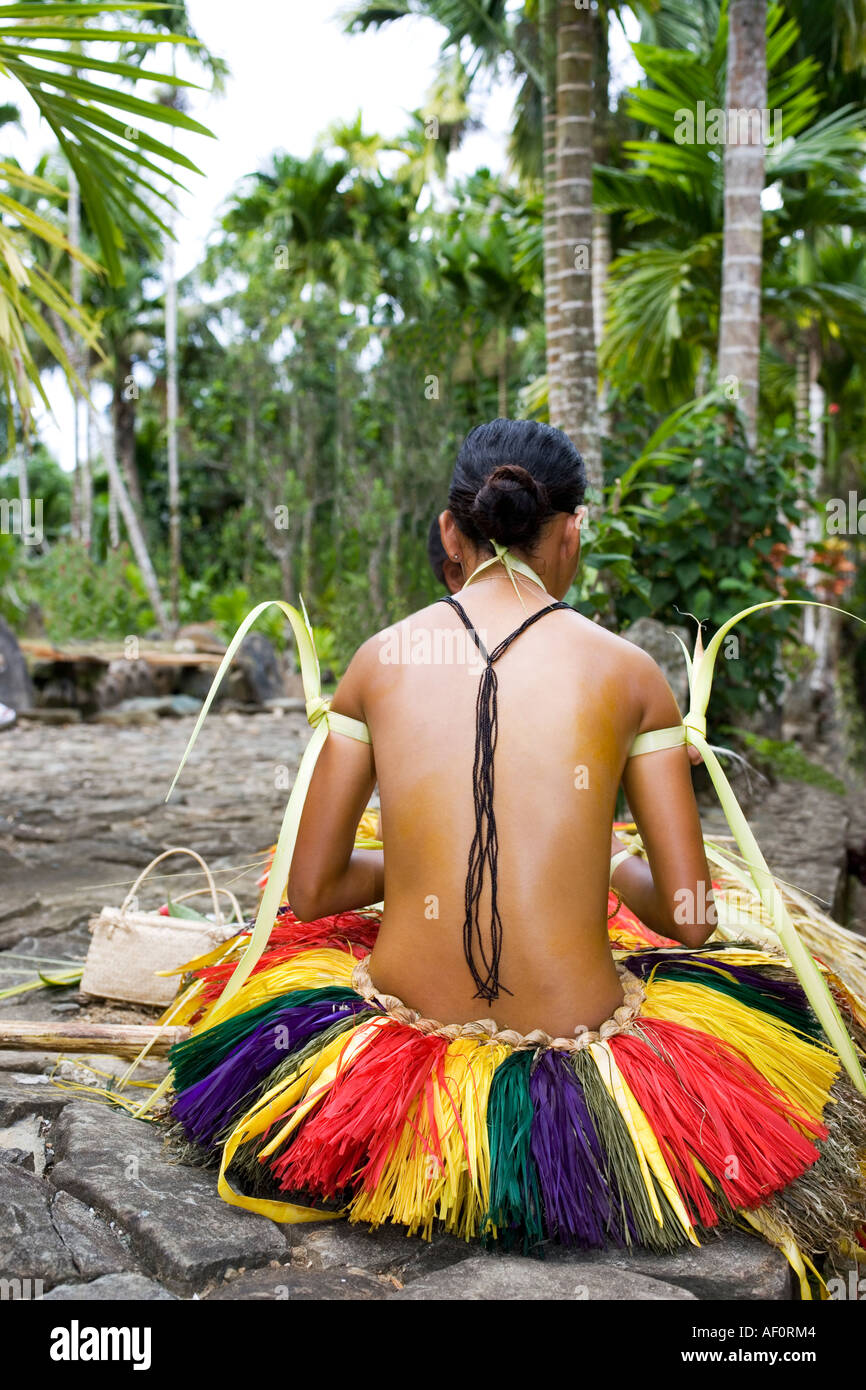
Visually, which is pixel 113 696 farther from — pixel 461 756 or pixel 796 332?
pixel 461 756

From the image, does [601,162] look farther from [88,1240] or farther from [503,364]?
[88,1240]

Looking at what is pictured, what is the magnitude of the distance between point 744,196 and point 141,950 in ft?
17.8

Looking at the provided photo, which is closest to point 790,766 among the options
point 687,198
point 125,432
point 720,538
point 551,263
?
point 720,538

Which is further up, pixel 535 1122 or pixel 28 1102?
pixel 535 1122

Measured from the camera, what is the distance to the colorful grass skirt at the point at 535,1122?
1568mm

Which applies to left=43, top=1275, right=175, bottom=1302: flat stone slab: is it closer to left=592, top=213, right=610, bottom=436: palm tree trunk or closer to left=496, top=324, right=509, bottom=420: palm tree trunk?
left=592, top=213, right=610, bottom=436: palm tree trunk

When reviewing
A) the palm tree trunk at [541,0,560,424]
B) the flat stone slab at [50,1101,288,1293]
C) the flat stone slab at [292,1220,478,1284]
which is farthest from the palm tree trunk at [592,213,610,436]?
the flat stone slab at [292,1220,478,1284]

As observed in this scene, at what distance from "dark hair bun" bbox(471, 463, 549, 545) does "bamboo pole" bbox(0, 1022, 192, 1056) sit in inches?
46.7

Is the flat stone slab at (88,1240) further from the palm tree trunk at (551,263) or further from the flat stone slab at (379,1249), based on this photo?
the palm tree trunk at (551,263)

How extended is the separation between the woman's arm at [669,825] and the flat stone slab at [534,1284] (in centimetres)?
54

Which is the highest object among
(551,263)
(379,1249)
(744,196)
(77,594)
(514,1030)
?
(744,196)

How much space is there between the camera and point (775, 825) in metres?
5.23

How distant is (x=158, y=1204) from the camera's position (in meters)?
1.60

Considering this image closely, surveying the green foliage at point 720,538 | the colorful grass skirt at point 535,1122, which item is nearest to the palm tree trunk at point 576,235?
the green foliage at point 720,538
